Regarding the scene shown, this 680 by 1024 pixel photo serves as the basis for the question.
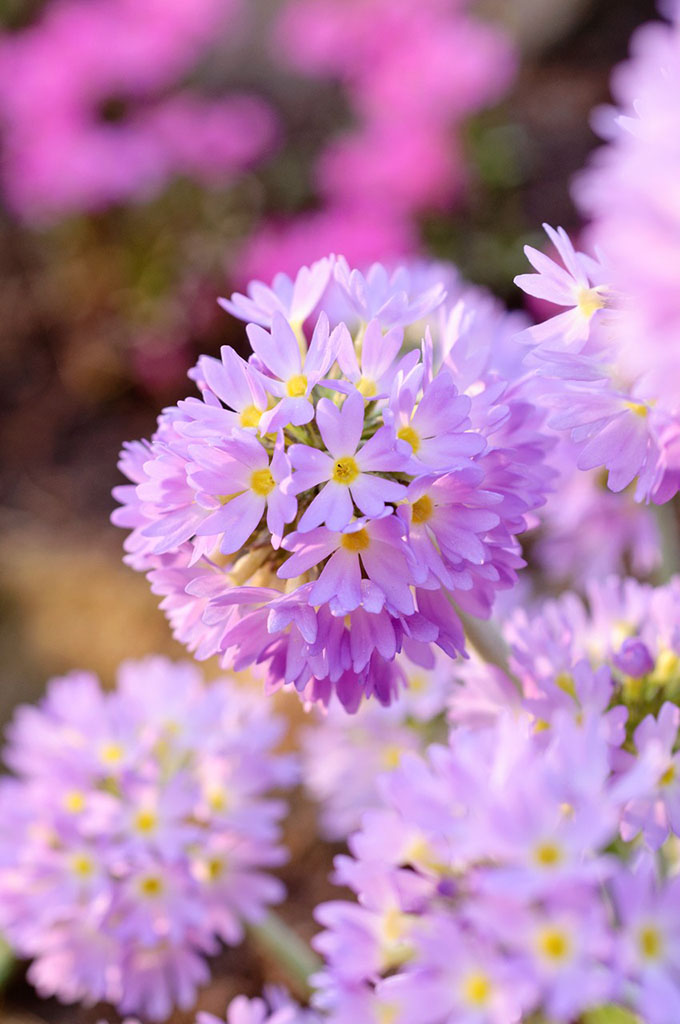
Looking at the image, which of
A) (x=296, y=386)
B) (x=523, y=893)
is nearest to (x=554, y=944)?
(x=523, y=893)

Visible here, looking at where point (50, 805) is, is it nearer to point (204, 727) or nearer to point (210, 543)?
point (204, 727)

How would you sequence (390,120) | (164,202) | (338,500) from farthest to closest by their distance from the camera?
(164,202), (390,120), (338,500)

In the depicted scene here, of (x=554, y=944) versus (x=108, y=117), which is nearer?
(x=554, y=944)

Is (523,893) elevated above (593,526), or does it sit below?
above

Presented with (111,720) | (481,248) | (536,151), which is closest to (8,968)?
(111,720)

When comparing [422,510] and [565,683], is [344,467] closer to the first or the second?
[422,510]

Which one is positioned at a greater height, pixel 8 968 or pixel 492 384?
pixel 492 384

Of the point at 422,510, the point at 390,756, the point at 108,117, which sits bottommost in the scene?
the point at 390,756

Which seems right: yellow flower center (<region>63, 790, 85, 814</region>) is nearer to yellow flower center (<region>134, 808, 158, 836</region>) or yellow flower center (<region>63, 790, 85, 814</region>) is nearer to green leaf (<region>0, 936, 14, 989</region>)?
yellow flower center (<region>134, 808, 158, 836</region>)
